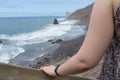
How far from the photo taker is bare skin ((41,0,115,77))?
2270 millimetres

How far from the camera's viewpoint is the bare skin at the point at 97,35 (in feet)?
7.45

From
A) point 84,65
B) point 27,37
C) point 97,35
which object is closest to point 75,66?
point 84,65

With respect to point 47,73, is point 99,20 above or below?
above

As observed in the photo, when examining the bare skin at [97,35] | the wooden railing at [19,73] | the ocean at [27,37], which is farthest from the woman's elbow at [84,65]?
the ocean at [27,37]

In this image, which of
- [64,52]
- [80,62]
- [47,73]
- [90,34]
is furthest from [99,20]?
[64,52]

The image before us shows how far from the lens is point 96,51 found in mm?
2305

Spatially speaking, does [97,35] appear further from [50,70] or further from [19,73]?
[19,73]

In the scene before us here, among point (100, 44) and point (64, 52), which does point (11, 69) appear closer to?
point (100, 44)

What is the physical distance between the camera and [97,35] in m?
2.28

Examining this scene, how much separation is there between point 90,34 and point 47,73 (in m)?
0.63

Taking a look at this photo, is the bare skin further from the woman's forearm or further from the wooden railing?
the wooden railing

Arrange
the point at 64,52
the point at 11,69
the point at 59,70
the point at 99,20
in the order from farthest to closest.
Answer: the point at 64,52
the point at 11,69
the point at 59,70
the point at 99,20

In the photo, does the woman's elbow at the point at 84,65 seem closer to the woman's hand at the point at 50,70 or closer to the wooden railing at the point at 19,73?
the woman's hand at the point at 50,70

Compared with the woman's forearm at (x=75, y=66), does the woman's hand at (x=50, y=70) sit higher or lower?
lower
